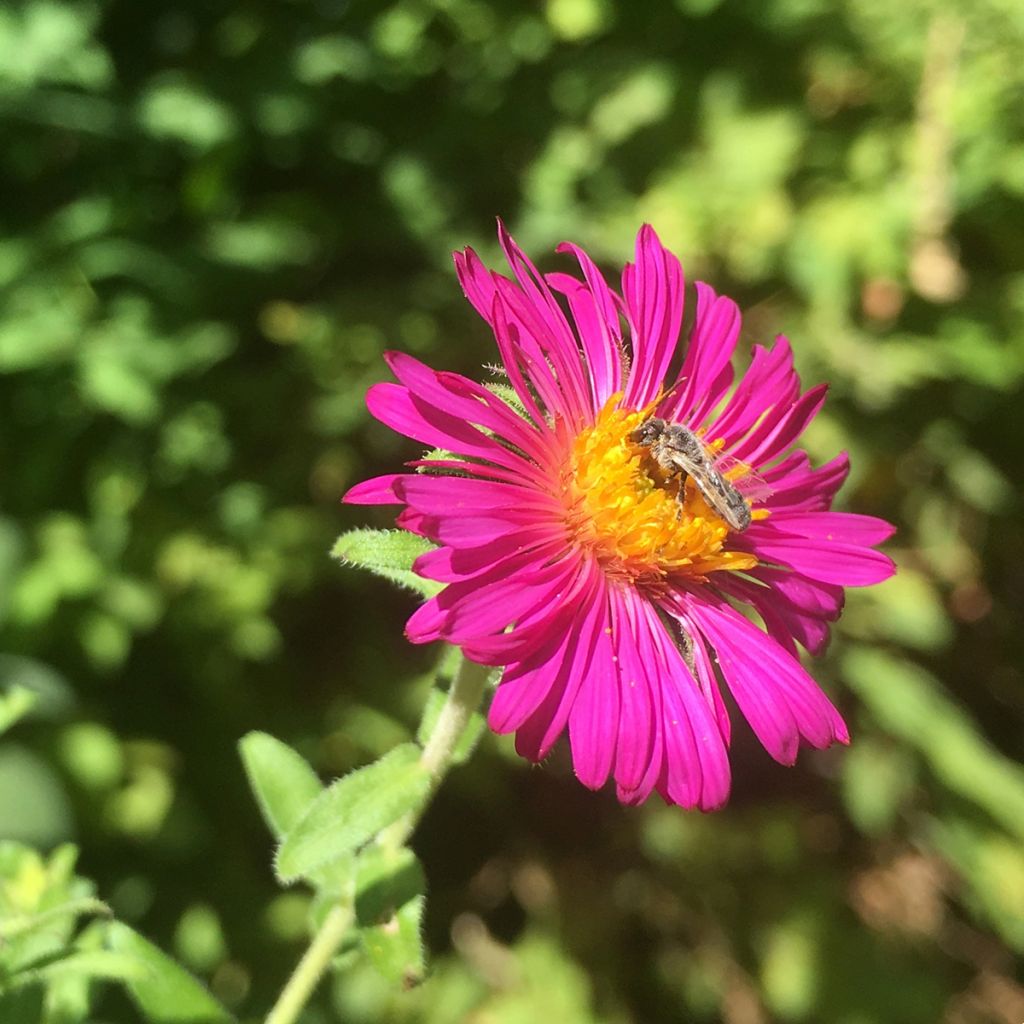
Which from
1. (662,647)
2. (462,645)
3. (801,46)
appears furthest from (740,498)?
(801,46)

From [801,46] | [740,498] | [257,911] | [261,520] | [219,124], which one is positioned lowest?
[257,911]

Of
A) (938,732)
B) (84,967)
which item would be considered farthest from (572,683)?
(938,732)

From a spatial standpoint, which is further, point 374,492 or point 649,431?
point 649,431

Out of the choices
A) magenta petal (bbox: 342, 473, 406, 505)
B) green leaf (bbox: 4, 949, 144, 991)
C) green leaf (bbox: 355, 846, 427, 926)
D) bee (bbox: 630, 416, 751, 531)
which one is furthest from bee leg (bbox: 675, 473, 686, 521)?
green leaf (bbox: 4, 949, 144, 991)

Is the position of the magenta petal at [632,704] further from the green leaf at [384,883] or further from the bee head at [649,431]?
the green leaf at [384,883]

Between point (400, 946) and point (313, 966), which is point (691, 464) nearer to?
point (400, 946)

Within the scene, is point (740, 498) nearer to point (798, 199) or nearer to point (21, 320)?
point (21, 320)
